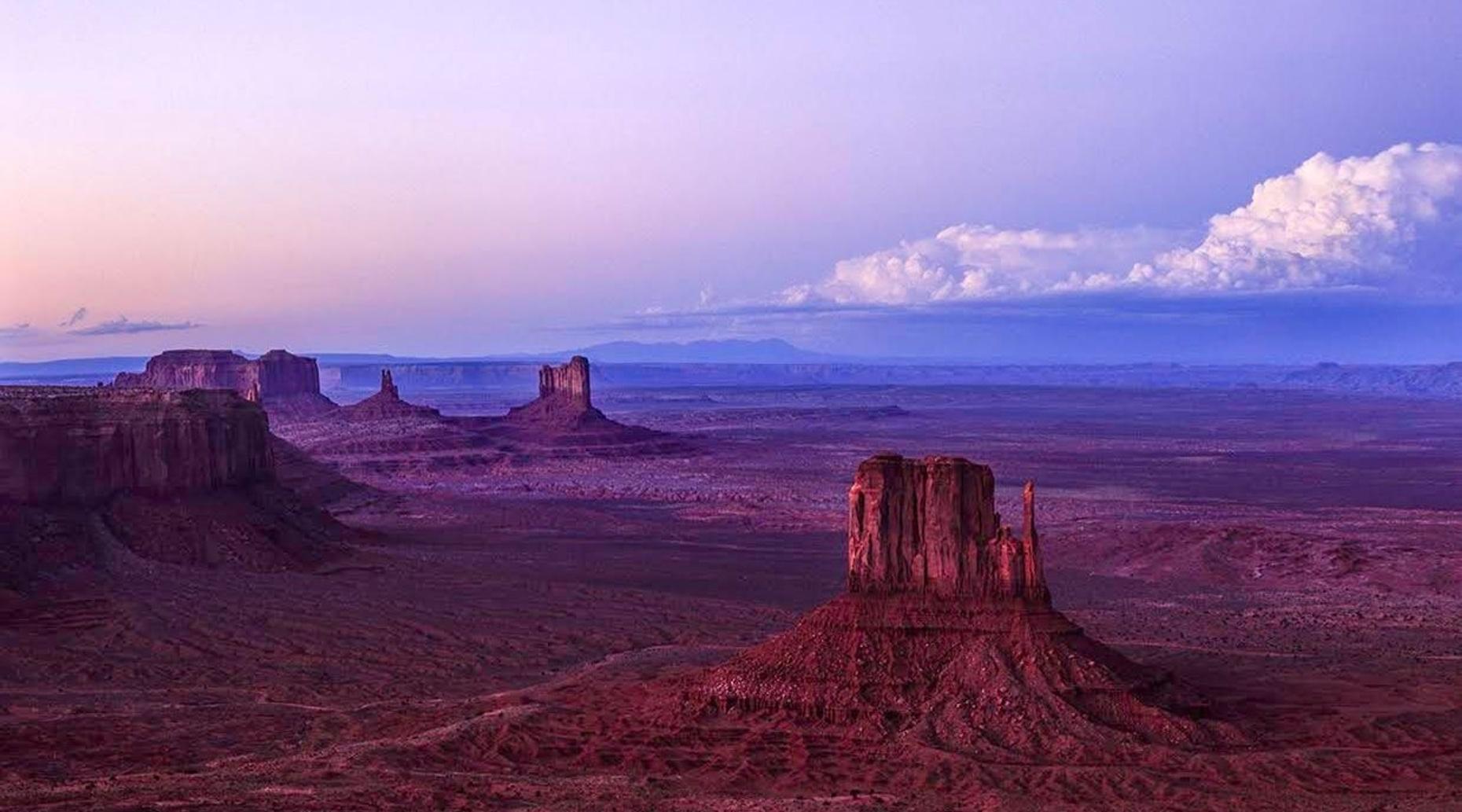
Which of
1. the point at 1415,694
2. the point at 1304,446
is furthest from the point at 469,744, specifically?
the point at 1304,446

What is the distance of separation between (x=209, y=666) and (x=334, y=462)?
8144 centimetres

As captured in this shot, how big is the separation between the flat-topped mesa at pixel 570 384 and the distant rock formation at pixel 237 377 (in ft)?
86.9

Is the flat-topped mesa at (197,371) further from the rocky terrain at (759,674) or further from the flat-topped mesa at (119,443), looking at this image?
the flat-topped mesa at (119,443)

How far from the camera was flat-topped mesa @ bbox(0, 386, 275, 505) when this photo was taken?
56312 millimetres

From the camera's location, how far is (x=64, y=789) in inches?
1040

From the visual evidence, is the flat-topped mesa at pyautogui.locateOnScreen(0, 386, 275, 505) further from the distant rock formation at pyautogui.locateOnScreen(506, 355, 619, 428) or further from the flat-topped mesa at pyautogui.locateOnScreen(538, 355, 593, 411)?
the flat-topped mesa at pyautogui.locateOnScreen(538, 355, 593, 411)

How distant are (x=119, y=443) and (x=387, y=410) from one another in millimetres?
92478

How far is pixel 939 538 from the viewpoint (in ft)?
107

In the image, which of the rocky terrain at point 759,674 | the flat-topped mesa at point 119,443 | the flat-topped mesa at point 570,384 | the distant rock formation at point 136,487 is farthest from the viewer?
the flat-topped mesa at point 570,384

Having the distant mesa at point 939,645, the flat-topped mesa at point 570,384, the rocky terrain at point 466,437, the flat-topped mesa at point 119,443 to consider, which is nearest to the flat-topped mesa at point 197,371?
the rocky terrain at point 466,437

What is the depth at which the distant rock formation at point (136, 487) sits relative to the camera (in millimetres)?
55438

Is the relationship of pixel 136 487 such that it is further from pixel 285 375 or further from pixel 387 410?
pixel 285 375

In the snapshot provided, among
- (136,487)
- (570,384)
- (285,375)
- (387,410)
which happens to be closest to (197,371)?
(285,375)

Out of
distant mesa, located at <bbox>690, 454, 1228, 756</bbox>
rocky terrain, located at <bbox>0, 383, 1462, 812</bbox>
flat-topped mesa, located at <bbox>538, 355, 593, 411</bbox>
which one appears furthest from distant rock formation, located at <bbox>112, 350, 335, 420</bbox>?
distant mesa, located at <bbox>690, 454, 1228, 756</bbox>
